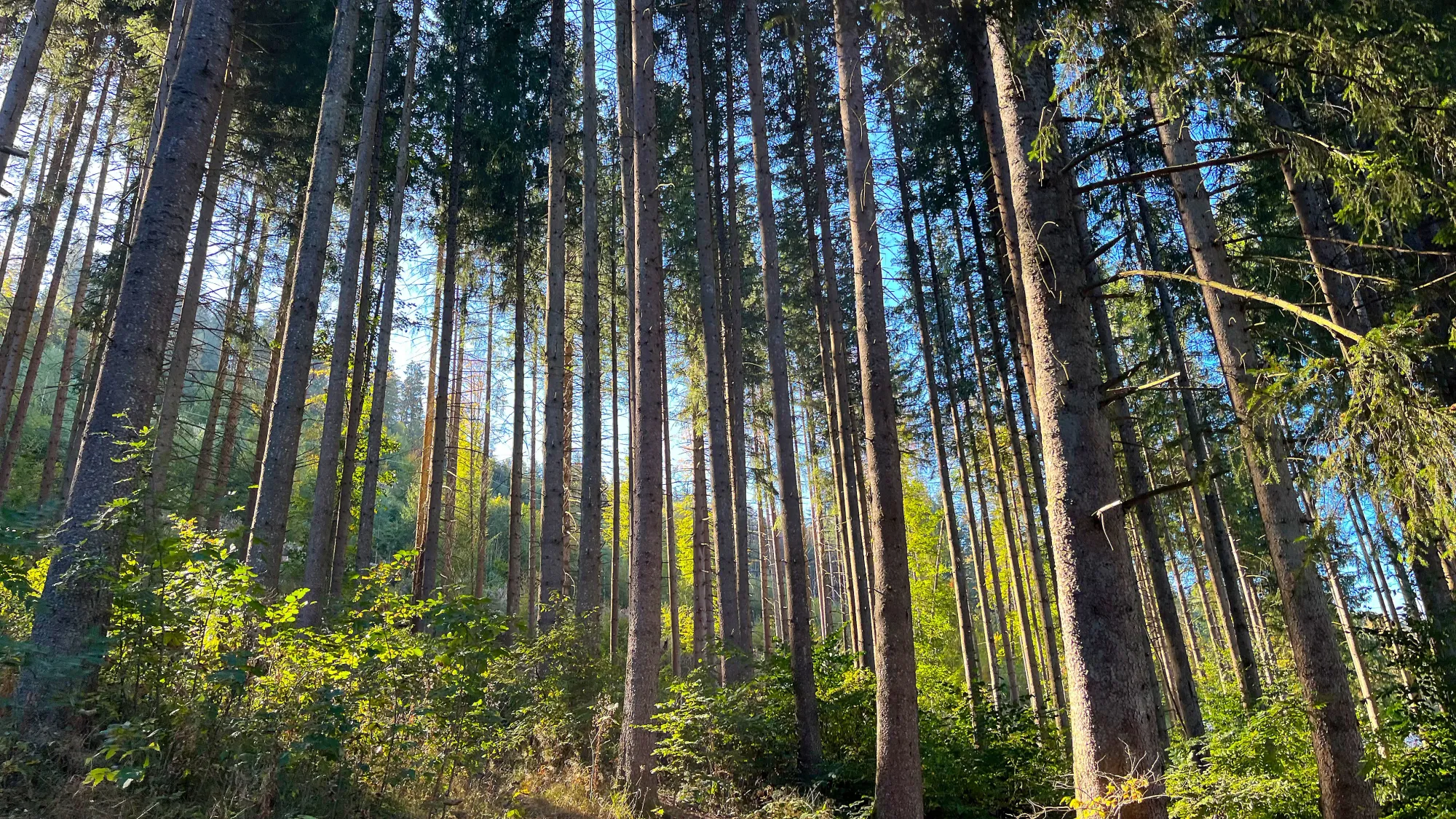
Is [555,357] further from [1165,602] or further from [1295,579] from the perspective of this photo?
[1295,579]

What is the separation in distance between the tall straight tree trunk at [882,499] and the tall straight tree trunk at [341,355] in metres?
8.32

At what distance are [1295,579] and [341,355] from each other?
488 inches

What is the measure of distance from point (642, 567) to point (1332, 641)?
20.1 ft

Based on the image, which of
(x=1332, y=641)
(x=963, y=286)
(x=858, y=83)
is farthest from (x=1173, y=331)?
(x=858, y=83)

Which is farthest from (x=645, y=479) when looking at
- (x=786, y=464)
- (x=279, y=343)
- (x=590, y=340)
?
(x=279, y=343)

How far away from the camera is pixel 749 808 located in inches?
315

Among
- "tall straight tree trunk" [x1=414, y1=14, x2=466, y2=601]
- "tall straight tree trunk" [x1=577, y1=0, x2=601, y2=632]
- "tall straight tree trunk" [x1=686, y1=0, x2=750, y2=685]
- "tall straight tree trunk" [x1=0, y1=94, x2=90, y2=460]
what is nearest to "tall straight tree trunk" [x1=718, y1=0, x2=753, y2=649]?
"tall straight tree trunk" [x1=686, y1=0, x2=750, y2=685]

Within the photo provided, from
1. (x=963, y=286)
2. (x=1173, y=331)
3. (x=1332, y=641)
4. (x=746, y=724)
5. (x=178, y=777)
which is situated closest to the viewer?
(x=178, y=777)

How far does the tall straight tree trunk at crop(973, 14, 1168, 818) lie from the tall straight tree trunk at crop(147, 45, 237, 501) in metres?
11.7

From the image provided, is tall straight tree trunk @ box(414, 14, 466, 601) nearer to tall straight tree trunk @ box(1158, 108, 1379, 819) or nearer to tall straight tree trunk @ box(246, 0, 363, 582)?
tall straight tree trunk @ box(246, 0, 363, 582)

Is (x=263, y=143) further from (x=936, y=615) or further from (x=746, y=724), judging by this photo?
(x=936, y=615)

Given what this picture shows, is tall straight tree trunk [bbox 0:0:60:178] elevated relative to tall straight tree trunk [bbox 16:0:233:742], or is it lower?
elevated

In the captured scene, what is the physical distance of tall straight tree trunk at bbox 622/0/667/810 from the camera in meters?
7.13

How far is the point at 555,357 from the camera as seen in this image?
481 inches
